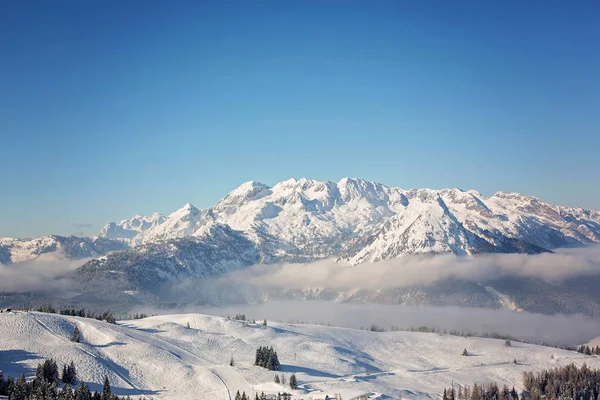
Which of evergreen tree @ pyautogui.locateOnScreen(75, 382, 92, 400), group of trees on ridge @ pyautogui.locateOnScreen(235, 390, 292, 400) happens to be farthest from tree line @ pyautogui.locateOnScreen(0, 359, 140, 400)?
group of trees on ridge @ pyautogui.locateOnScreen(235, 390, 292, 400)

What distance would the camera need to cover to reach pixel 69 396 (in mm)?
146625

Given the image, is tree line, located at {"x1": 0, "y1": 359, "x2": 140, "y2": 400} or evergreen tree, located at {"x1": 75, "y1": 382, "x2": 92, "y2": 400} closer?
tree line, located at {"x1": 0, "y1": 359, "x2": 140, "y2": 400}

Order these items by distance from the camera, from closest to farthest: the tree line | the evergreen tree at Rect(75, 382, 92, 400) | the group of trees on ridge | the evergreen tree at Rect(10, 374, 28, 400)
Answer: the tree line → the evergreen tree at Rect(10, 374, 28, 400) → the evergreen tree at Rect(75, 382, 92, 400) → the group of trees on ridge

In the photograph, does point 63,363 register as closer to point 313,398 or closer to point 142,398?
point 142,398

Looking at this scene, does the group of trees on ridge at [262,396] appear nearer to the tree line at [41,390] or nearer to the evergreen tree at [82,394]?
the tree line at [41,390]

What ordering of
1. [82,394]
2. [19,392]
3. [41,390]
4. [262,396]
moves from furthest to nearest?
[262,396] < [82,394] < [41,390] < [19,392]

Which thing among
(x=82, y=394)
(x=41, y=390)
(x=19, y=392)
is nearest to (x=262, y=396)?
(x=82, y=394)

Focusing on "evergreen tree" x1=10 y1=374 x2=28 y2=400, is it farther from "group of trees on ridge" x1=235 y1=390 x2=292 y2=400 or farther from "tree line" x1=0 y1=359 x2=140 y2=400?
"group of trees on ridge" x1=235 y1=390 x2=292 y2=400

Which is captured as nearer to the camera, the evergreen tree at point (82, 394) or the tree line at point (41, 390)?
the tree line at point (41, 390)

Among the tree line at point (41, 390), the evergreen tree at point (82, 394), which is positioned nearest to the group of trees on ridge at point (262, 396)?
the tree line at point (41, 390)

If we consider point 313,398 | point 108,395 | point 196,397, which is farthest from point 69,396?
point 313,398

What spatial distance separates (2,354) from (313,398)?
113 meters

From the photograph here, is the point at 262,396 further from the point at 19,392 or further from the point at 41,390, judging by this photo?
the point at 19,392

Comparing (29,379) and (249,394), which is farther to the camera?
(249,394)
